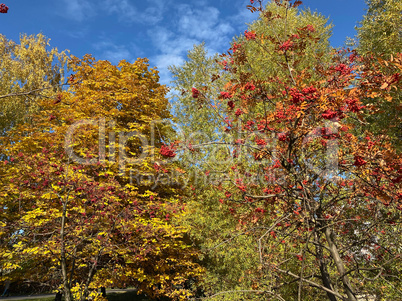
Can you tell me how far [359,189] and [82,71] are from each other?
13191mm

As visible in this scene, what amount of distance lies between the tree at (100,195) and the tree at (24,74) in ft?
18.0

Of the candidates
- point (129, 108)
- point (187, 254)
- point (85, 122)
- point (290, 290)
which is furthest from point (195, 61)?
point (290, 290)

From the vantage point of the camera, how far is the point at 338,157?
3.48 m

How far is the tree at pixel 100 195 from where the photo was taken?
22.3ft

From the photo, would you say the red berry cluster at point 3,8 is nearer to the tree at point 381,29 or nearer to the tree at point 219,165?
the tree at point 219,165

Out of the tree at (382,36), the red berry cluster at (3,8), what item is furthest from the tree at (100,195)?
the tree at (382,36)

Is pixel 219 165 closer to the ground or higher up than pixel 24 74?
closer to the ground

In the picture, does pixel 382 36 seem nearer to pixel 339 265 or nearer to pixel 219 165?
pixel 219 165

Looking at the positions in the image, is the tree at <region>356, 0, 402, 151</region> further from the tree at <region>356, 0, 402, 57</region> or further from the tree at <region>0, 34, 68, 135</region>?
the tree at <region>0, 34, 68, 135</region>

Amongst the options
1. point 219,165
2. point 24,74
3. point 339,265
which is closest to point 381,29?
point 219,165

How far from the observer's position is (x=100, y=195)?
20.3 ft

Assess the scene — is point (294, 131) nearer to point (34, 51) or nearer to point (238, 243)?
point (238, 243)

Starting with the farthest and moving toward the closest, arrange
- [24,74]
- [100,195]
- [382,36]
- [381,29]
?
[24,74] < [381,29] < [382,36] < [100,195]

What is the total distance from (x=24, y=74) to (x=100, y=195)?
52.5 feet
